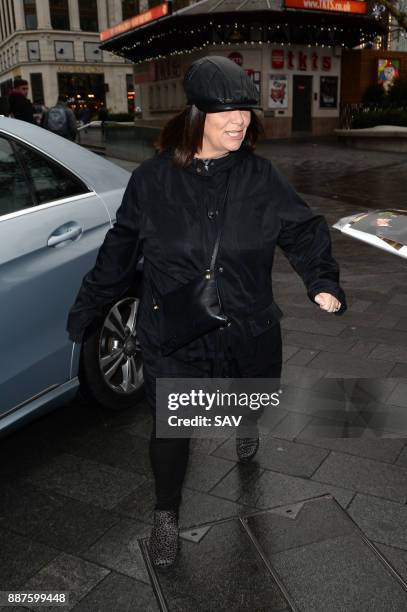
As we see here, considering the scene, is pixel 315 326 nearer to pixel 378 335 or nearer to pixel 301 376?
pixel 378 335

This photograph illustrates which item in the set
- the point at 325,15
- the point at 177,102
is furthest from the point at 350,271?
the point at 177,102

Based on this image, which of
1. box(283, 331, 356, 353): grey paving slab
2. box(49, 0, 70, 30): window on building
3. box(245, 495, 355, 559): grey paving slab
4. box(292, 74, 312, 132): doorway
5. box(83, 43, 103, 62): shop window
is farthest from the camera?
box(83, 43, 103, 62): shop window

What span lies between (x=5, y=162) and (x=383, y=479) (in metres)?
2.35

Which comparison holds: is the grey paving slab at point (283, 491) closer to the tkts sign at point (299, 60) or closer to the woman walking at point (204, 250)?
the woman walking at point (204, 250)

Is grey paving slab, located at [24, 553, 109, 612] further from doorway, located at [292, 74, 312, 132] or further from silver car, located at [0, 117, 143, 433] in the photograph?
doorway, located at [292, 74, 312, 132]

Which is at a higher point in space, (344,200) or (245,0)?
(245,0)

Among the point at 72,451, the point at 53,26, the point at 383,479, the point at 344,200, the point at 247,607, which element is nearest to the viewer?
the point at 247,607

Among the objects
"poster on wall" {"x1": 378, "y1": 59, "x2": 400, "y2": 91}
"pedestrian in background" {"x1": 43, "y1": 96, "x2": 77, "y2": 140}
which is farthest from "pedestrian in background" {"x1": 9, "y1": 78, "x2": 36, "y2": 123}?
"poster on wall" {"x1": 378, "y1": 59, "x2": 400, "y2": 91}

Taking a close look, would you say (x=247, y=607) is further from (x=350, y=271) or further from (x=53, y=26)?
(x=53, y=26)

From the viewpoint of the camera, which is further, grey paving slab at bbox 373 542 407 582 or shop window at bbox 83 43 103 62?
shop window at bbox 83 43 103 62

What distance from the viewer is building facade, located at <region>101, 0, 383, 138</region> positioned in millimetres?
27906

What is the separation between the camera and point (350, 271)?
662cm

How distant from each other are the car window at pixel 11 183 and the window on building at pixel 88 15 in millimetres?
77618

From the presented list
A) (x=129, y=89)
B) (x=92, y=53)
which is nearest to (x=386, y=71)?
(x=129, y=89)
